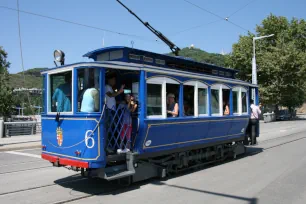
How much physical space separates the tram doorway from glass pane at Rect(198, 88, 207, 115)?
2.32 m

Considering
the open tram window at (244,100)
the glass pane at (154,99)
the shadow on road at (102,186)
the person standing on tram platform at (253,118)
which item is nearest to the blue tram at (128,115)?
the glass pane at (154,99)

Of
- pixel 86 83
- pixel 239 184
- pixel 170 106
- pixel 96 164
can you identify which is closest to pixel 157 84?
pixel 170 106

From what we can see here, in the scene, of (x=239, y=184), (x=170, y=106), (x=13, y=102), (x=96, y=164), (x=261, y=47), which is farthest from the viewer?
(x=261, y=47)

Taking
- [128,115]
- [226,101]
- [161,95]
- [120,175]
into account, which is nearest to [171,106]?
[161,95]

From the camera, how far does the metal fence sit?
63.9 ft

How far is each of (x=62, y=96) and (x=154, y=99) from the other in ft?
6.75

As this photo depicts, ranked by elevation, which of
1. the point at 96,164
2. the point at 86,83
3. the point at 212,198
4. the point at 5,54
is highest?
the point at 5,54

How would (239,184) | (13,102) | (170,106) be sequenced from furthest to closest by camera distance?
(13,102) < (170,106) < (239,184)

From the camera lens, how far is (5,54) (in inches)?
1483

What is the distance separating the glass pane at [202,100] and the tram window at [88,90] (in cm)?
342

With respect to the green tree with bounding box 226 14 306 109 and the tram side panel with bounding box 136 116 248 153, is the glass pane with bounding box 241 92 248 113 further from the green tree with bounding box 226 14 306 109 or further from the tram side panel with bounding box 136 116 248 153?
the green tree with bounding box 226 14 306 109

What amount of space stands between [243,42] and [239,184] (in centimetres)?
3656

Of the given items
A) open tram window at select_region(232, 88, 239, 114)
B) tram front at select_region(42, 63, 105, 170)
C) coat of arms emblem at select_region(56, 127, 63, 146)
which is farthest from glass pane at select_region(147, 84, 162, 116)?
open tram window at select_region(232, 88, 239, 114)

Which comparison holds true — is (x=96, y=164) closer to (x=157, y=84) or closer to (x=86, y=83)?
(x=86, y=83)
